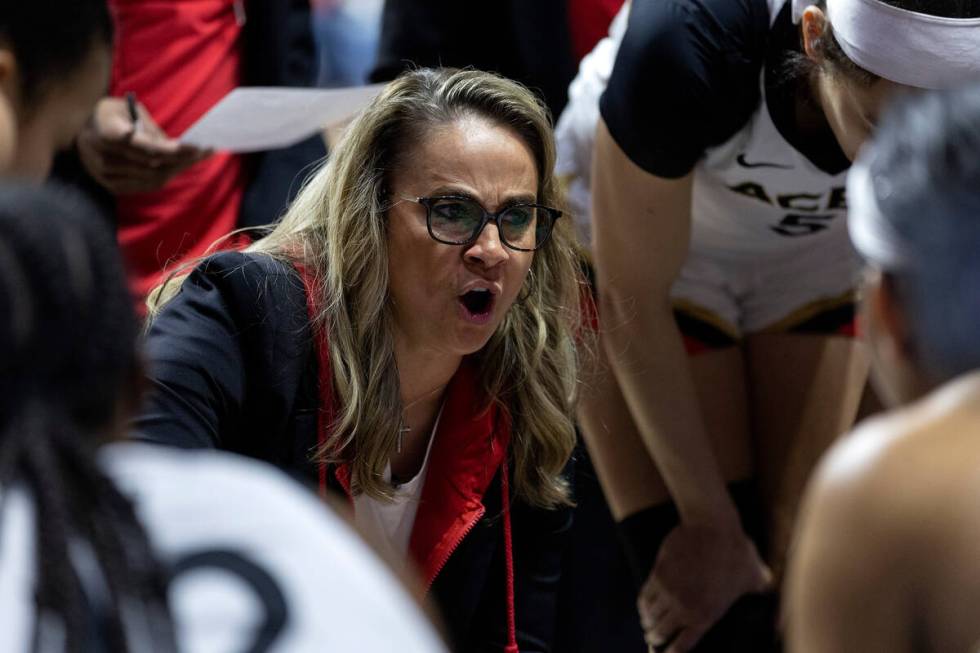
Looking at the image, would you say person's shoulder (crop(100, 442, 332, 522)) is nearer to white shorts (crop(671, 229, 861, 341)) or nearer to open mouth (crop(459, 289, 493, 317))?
open mouth (crop(459, 289, 493, 317))

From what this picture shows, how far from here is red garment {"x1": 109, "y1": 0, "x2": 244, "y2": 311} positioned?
3008 mm

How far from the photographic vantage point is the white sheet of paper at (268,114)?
2.68 m

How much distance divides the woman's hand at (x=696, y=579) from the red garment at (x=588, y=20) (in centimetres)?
105

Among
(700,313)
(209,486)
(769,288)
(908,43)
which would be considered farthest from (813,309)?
(209,486)

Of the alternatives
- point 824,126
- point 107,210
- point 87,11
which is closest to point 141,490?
point 87,11

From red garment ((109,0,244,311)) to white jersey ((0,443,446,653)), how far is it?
5.82ft

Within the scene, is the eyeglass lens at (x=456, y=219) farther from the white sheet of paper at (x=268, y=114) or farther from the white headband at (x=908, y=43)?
the white headband at (x=908, y=43)

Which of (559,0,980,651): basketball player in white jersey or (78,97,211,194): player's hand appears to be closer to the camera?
(559,0,980,651): basketball player in white jersey

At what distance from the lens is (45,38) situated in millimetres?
1812

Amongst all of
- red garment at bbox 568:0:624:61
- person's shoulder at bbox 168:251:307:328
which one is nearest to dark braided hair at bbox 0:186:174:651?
person's shoulder at bbox 168:251:307:328

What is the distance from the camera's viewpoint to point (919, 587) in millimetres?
1314

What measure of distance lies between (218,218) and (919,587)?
205cm

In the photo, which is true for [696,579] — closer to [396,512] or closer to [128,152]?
[396,512]

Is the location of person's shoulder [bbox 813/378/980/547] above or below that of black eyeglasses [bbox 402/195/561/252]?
above
